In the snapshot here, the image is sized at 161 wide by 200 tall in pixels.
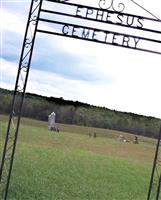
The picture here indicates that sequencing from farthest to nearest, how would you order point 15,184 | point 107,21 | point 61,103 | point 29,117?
1. point 61,103
2. point 29,117
3. point 15,184
4. point 107,21

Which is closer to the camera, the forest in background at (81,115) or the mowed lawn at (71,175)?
the mowed lawn at (71,175)

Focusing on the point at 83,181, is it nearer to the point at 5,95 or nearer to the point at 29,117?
the point at 5,95

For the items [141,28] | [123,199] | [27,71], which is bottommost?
[123,199]

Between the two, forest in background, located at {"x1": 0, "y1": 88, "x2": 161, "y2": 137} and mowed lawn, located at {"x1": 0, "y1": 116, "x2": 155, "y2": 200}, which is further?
forest in background, located at {"x1": 0, "y1": 88, "x2": 161, "y2": 137}

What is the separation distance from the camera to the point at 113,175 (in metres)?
19.7

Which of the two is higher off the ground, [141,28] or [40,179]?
[141,28]

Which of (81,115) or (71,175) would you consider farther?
(81,115)

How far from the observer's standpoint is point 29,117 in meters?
50.1

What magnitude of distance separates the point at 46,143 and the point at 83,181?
10.7m

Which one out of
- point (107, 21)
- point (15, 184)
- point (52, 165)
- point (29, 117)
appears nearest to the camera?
point (107, 21)

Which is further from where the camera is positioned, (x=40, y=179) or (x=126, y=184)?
(x=126, y=184)

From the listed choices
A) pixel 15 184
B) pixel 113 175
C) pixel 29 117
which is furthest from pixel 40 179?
pixel 29 117

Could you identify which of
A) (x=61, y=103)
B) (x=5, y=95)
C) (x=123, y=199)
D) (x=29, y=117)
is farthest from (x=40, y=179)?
(x=61, y=103)

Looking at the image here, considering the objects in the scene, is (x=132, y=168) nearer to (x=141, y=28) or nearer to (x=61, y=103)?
(x=141, y=28)
